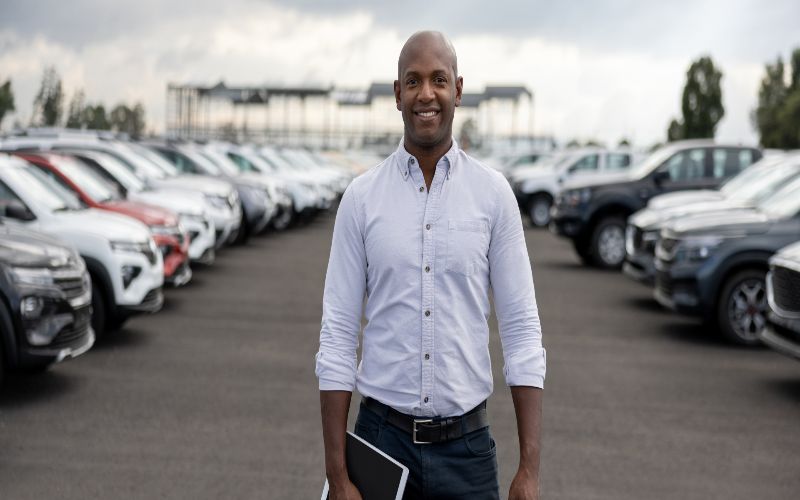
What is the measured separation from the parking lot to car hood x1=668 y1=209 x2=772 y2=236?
104 centimetres

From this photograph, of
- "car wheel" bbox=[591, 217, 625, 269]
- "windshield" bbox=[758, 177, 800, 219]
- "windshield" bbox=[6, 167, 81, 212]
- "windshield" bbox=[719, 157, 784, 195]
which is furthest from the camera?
"car wheel" bbox=[591, 217, 625, 269]

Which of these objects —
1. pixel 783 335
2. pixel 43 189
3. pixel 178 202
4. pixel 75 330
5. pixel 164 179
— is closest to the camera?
pixel 75 330

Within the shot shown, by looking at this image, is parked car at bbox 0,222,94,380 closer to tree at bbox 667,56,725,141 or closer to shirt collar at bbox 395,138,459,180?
shirt collar at bbox 395,138,459,180

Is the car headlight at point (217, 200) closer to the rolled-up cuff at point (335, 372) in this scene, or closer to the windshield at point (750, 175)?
the windshield at point (750, 175)

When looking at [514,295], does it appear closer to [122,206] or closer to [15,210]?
[15,210]

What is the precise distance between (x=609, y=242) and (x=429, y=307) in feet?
54.5

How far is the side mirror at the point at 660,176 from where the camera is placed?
18516 millimetres

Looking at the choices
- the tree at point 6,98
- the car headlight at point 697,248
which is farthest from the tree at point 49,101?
the car headlight at point 697,248

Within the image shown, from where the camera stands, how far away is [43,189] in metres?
11.8

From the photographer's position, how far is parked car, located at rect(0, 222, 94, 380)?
859 centimetres

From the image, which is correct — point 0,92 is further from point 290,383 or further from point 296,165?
point 290,383

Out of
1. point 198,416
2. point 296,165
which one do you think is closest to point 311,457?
point 198,416

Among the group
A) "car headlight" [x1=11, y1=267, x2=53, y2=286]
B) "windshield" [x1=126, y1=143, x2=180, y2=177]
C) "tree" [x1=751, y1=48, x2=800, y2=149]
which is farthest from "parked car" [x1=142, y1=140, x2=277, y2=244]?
"tree" [x1=751, y1=48, x2=800, y2=149]

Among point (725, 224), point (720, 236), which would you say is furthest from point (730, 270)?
point (725, 224)
